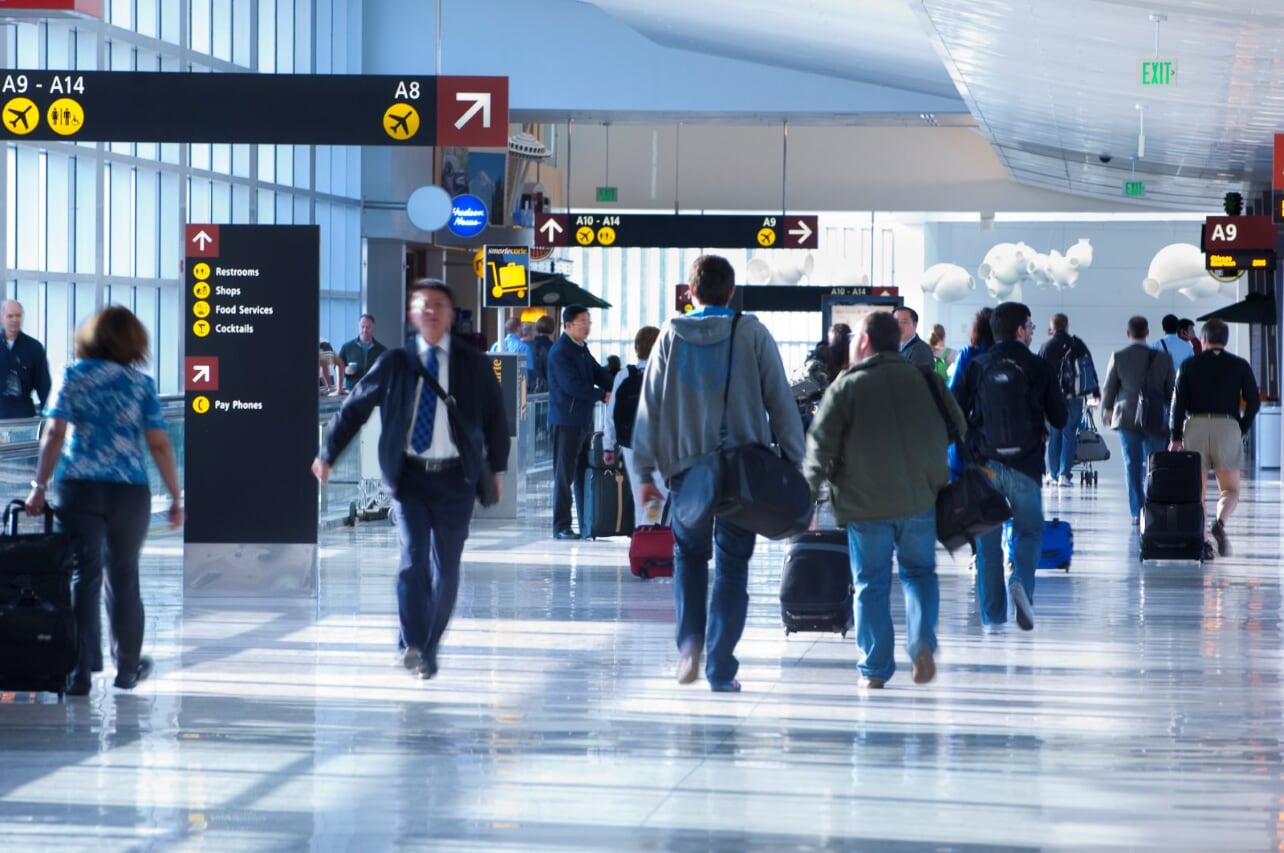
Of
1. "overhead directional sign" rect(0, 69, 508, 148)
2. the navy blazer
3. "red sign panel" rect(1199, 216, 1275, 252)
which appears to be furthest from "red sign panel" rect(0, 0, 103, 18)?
"red sign panel" rect(1199, 216, 1275, 252)

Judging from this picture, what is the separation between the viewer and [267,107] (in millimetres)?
10633

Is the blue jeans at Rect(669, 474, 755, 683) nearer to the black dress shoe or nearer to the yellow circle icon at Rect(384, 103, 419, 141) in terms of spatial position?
the black dress shoe

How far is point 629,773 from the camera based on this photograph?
5.62m

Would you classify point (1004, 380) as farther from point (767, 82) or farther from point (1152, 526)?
point (767, 82)

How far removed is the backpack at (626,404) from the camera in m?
11.2

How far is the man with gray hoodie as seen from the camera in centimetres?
682

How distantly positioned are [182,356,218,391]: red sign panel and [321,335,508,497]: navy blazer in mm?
2783

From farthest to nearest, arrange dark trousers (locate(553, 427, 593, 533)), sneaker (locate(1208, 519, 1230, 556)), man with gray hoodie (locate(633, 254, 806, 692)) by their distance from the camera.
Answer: dark trousers (locate(553, 427, 593, 533)), sneaker (locate(1208, 519, 1230, 556)), man with gray hoodie (locate(633, 254, 806, 692))

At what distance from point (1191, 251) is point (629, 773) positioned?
22.9m

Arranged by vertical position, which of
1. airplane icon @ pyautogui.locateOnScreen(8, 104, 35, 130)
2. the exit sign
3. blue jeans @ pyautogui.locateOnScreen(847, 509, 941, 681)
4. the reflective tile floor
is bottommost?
the reflective tile floor

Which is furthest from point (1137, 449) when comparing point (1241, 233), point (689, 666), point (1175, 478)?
point (1241, 233)

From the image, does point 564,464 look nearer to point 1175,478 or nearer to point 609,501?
point 609,501

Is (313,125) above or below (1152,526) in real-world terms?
above

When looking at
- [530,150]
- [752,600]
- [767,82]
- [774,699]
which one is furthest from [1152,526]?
[530,150]
